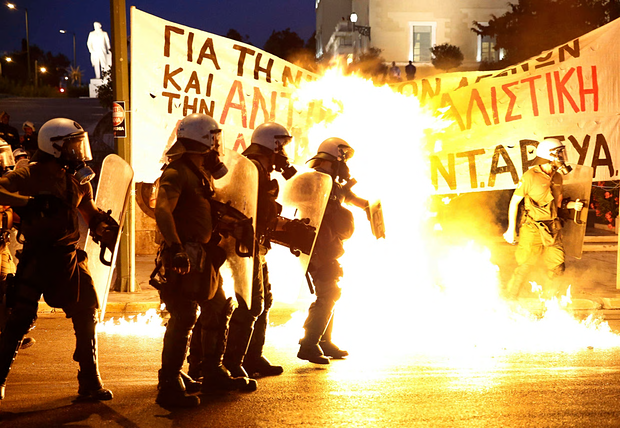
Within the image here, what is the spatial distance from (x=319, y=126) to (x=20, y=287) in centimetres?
481

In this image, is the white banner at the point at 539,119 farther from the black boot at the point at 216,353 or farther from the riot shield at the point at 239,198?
the black boot at the point at 216,353

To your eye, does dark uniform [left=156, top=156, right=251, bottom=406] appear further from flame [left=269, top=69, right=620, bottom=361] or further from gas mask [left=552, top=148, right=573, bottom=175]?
gas mask [left=552, top=148, right=573, bottom=175]

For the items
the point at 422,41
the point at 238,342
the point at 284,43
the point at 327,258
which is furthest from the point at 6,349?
the point at 284,43

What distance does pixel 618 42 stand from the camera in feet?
29.0

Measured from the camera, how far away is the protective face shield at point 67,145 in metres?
4.78

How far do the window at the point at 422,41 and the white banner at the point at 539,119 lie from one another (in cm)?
2600

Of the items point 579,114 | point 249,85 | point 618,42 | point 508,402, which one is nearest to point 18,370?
point 508,402

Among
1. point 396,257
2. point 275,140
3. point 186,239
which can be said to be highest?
point 275,140

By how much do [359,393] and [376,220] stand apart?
1745 millimetres

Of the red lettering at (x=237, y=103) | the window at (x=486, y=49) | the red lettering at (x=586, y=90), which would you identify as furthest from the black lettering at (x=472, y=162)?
the window at (x=486, y=49)

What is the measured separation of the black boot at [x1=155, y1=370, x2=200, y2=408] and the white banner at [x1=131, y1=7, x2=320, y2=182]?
4174 millimetres

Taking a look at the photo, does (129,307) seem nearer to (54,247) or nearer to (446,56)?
(54,247)

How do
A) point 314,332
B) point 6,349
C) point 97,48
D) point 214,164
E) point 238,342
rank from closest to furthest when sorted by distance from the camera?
point 6,349 < point 214,164 < point 238,342 < point 314,332 < point 97,48

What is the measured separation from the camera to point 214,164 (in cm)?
483
